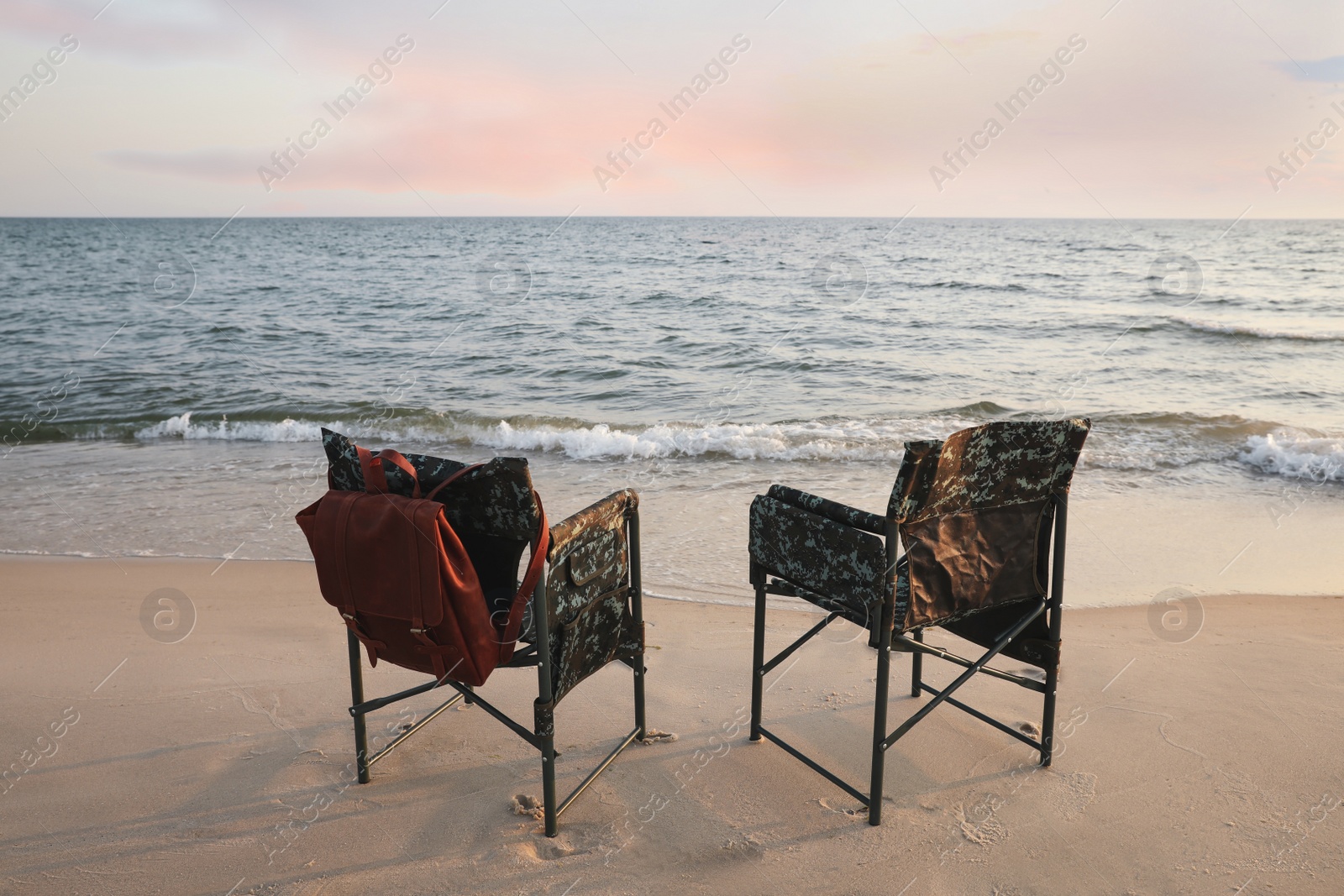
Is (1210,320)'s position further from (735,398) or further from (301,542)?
(301,542)

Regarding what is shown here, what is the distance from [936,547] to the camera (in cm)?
245

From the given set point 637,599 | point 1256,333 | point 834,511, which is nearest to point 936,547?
point 834,511

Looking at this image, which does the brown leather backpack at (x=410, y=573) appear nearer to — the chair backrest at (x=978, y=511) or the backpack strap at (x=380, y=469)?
the backpack strap at (x=380, y=469)

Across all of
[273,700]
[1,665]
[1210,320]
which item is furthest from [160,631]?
[1210,320]

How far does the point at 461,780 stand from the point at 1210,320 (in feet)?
65.3

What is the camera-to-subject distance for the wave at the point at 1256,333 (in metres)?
15.9

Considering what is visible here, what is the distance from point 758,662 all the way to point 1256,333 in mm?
17748

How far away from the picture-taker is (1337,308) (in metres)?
20.1

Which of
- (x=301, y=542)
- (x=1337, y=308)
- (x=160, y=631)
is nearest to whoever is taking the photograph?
(x=160, y=631)

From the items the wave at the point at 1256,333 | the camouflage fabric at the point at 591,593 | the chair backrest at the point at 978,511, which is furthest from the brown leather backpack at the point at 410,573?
the wave at the point at 1256,333

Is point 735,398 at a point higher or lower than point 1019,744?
higher

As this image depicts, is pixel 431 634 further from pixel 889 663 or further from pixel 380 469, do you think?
pixel 889 663

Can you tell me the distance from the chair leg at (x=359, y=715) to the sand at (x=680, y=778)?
73mm

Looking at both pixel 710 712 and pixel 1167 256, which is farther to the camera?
pixel 1167 256
